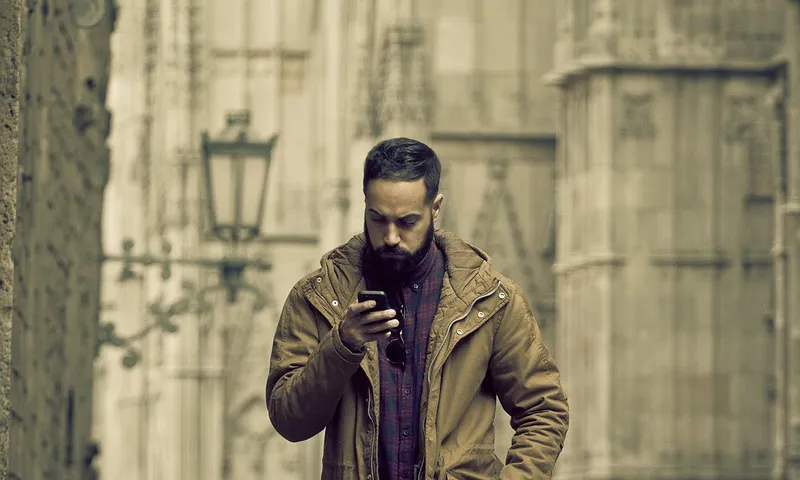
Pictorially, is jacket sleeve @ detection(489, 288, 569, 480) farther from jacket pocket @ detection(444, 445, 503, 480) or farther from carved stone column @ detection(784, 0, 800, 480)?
carved stone column @ detection(784, 0, 800, 480)

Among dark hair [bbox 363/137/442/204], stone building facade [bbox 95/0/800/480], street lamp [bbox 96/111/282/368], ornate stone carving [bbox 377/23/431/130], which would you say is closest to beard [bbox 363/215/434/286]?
dark hair [bbox 363/137/442/204]

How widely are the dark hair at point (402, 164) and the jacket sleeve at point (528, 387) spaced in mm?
393

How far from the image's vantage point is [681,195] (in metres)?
28.2

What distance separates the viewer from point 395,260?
22.7ft

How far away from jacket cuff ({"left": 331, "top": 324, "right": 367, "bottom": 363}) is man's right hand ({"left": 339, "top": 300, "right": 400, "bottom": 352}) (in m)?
0.03

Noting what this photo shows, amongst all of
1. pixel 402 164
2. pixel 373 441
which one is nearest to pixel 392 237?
pixel 402 164

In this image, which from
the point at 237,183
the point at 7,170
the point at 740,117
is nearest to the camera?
the point at 7,170

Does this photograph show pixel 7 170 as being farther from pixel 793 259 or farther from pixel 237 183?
pixel 793 259

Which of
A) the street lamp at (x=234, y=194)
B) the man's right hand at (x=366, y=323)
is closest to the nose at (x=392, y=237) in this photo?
the man's right hand at (x=366, y=323)

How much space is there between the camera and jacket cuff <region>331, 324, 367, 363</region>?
677 centimetres

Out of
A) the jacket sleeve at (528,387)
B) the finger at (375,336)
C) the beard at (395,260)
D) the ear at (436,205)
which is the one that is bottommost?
the jacket sleeve at (528,387)

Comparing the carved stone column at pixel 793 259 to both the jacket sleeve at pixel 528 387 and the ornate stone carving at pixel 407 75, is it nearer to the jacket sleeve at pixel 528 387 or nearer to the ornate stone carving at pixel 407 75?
the ornate stone carving at pixel 407 75

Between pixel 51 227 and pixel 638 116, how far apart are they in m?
16.0

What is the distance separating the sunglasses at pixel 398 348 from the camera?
275 inches
